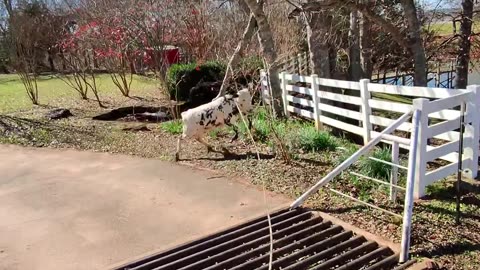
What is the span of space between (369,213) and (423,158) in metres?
0.79

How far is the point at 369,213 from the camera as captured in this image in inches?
183

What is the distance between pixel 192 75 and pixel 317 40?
6.42 meters

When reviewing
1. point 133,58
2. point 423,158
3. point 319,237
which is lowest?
point 319,237

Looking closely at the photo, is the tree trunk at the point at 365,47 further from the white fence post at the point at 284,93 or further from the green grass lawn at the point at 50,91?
the green grass lawn at the point at 50,91

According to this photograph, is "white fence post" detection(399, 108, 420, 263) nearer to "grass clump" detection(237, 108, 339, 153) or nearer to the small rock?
"grass clump" detection(237, 108, 339, 153)

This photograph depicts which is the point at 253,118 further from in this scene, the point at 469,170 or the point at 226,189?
the point at 469,170

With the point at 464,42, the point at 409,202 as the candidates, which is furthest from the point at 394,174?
the point at 464,42

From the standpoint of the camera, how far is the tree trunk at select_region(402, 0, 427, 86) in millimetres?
7695

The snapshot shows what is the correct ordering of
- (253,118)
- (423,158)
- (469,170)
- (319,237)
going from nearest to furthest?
1. (319,237)
2. (423,158)
3. (469,170)
4. (253,118)

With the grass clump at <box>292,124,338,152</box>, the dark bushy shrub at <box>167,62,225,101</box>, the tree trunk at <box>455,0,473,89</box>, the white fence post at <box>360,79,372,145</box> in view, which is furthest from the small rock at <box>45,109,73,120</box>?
the tree trunk at <box>455,0,473,89</box>

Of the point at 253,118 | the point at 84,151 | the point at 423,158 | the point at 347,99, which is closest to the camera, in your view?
the point at 423,158

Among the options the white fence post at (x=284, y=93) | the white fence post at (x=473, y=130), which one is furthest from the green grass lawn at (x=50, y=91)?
the white fence post at (x=473, y=130)

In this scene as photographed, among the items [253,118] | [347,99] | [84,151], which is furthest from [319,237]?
[84,151]

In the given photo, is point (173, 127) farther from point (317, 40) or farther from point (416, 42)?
point (416, 42)
